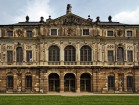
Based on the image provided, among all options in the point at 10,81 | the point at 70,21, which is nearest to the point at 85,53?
the point at 70,21

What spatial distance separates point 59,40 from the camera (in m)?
53.6

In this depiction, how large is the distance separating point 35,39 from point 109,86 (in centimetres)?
1457

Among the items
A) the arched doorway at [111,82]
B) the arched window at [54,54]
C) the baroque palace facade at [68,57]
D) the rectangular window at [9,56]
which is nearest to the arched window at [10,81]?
the baroque palace facade at [68,57]

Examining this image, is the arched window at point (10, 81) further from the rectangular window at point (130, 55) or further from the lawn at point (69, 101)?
the rectangular window at point (130, 55)

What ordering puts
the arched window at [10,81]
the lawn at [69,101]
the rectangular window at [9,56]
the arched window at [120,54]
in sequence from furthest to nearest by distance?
the arched window at [120,54] → the rectangular window at [9,56] → the arched window at [10,81] → the lawn at [69,101]

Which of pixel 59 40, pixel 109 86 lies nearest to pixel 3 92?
pixel 59 40

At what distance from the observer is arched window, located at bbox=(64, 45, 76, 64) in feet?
176

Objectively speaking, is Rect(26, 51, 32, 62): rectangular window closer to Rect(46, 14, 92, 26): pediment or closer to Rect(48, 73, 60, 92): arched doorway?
Rect(48, 73, 60, 92): arched doorway

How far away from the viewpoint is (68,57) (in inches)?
2109

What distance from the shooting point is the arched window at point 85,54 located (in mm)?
53513

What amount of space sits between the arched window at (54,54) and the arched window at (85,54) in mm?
3953

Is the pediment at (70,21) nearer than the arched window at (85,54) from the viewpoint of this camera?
No

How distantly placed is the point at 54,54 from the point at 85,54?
5.12 m

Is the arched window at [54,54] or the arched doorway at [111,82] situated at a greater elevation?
the arched window at [54,54]
